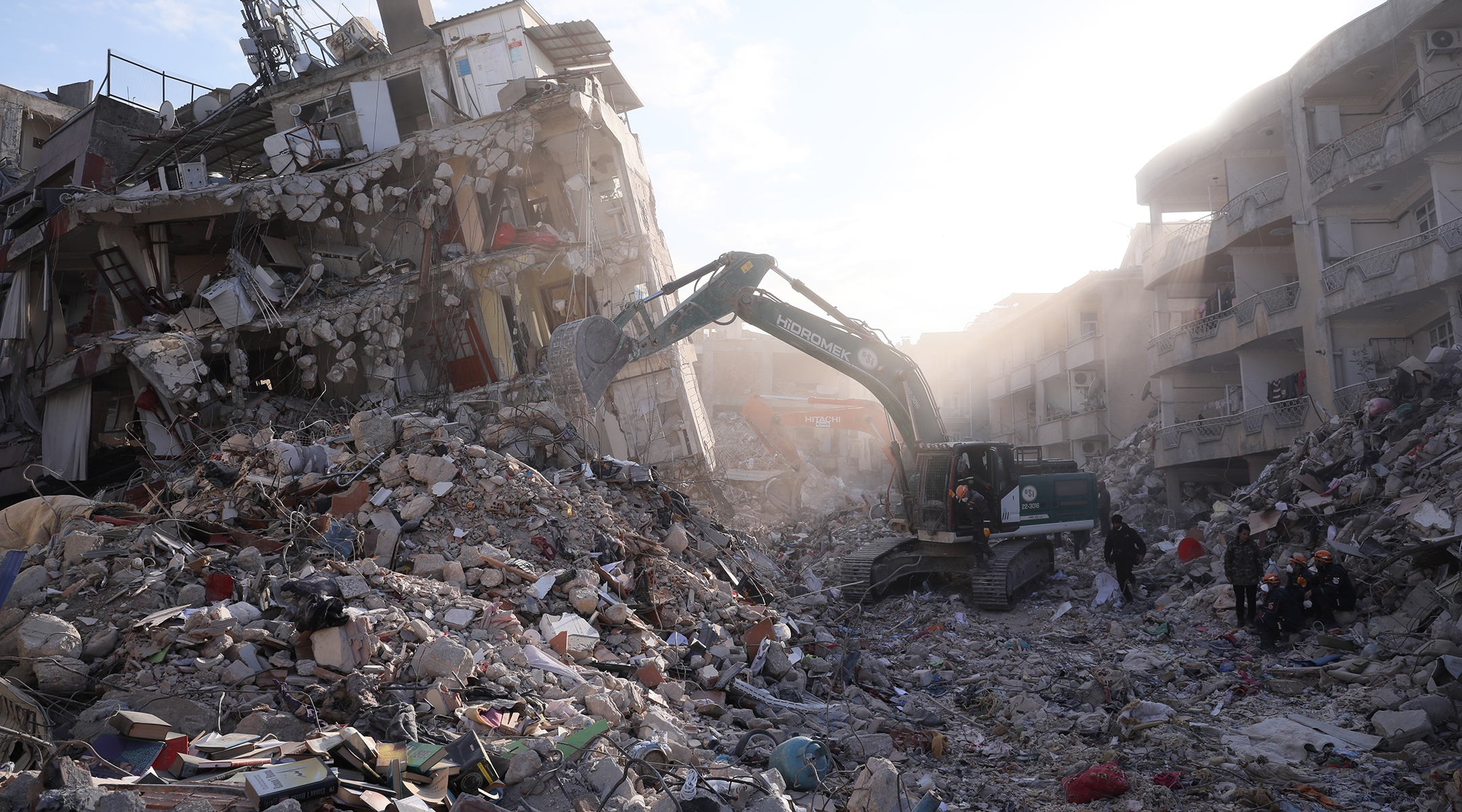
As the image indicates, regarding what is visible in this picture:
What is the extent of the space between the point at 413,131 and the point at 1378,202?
21392 mm

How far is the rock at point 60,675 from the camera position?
5.32 meters

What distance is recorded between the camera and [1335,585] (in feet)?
30.5

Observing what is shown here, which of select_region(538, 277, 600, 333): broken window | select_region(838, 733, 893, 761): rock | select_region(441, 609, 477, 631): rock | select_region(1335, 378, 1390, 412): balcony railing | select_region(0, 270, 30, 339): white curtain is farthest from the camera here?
select_region(538, 277, 600, 333): broken window

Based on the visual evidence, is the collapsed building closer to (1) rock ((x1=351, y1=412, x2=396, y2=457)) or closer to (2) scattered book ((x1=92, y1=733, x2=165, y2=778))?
(1) rock ((x1=351, y1=412, x2=396, y2=457))

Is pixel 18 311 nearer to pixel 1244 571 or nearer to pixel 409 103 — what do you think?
pixel 409 103

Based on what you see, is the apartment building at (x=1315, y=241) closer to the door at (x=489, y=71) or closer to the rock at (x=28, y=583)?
the door at (x=489, y=71)

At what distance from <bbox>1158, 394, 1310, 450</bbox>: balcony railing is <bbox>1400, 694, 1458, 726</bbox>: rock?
499 inches

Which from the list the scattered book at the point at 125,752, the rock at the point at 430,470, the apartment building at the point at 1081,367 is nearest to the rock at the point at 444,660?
the scattered book at the point at 125,752

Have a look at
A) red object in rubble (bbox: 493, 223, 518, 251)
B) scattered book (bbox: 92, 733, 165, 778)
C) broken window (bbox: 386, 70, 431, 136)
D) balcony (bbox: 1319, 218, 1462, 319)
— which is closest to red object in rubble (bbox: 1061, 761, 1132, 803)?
scattered book (bbox: 92, 733, 165, 778)

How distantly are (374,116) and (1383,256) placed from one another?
21.4 meters

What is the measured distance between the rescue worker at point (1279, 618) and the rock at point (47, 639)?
426 inches

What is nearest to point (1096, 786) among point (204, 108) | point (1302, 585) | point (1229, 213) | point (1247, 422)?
point (1302, 585)

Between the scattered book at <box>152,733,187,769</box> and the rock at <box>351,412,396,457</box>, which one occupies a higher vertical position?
the rock at <box>351,412,396,457</box>

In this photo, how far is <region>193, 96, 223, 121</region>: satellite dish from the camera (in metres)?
22.2
